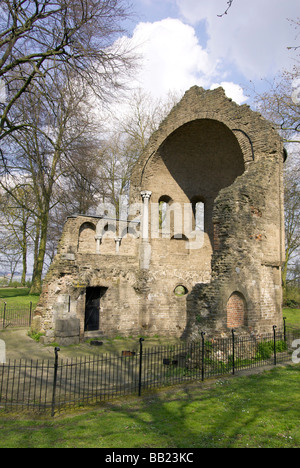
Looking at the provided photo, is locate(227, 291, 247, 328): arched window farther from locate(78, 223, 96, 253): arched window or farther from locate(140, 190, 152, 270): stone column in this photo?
locate(78, 223, 96, 253): arched window

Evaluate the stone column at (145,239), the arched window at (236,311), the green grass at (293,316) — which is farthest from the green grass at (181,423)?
the green grass at (293,316)

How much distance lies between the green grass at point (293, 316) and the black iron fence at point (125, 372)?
6.25 meters

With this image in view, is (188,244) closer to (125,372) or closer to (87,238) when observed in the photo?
(87,238)

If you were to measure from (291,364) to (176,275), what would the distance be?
7.96 metres

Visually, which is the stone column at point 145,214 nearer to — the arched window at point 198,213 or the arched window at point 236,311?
the arched window at point 198,213

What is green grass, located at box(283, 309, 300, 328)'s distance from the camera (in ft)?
61.0

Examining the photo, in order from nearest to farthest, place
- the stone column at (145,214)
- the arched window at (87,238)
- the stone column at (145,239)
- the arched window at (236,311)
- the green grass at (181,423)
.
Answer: the green grass at (181,423), the arched window at (236,311), the arched window at (87,238), the stone column at (145,239), the stone column at (145,214)

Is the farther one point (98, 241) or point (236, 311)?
point (98, 241)

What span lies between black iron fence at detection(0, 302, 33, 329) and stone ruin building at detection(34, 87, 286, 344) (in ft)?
12.2

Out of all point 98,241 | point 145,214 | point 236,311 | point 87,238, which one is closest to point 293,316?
point 145,214

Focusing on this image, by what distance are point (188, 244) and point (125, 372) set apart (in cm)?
1015

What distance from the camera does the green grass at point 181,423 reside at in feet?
16.6

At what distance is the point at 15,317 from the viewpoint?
18.7 meters
